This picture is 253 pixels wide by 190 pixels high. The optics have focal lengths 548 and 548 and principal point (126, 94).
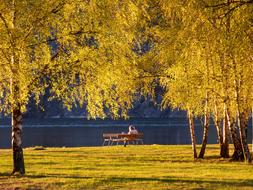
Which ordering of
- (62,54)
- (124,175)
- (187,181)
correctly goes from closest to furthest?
(187,181), (124,175), (62,54)

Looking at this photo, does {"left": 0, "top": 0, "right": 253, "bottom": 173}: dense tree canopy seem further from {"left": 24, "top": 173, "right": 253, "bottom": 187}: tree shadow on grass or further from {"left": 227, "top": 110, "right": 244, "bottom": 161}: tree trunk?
{"left": 24, "top": 173, "right": 253, "bottom": 187}: tree shadow on grass

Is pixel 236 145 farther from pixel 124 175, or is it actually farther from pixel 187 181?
pixel 187 181

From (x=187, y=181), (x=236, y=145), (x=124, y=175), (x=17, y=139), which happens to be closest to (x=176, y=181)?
(x=187, y=181)

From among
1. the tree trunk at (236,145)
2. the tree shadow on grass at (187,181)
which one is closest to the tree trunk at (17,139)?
the tree shadow on grass at (187,181)

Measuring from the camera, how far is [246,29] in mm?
23812

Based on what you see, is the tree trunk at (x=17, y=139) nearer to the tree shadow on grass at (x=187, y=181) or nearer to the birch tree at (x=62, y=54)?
the birch tree at (x=62, y=54)

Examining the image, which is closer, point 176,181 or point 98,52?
point 176,181

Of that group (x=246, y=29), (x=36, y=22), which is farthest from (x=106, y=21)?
(x=246, y=29)

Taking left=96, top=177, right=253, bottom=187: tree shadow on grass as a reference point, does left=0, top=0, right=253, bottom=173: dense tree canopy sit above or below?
above

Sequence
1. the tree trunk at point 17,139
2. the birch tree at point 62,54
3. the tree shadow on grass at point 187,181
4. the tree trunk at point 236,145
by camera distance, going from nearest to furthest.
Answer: the tree shadow on grass at point 187,181 → the birch tree at point 62,54 → the tree trunk at point 17,139 → the tree trunk at point 236,145

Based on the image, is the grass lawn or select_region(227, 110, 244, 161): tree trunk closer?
the grass lawn

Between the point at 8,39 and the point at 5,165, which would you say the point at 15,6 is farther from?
the point at 5,165

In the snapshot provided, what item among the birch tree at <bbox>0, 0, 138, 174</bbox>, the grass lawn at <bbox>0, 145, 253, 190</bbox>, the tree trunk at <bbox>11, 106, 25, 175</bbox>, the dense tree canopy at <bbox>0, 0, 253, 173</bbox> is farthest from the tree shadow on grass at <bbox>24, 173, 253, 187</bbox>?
the dense tree canopy at <bbox>0, 0, 253, 173</bbox>

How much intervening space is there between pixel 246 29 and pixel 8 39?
1037 centimetres
